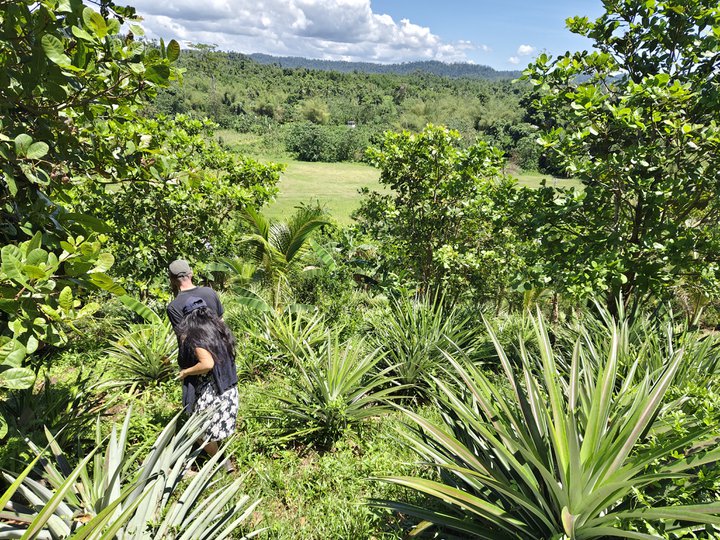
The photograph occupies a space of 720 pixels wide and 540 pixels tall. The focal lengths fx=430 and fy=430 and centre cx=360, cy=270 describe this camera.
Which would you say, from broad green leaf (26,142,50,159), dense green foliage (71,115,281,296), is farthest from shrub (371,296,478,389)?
broad green leaf (26,142,50,159)

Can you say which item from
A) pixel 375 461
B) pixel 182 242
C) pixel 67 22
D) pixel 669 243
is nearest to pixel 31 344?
pixel 67 22

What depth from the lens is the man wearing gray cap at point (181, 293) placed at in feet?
10.8

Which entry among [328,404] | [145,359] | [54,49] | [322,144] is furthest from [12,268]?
[322,144]

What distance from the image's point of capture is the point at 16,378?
1.33m

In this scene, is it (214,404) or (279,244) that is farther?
(279,244)

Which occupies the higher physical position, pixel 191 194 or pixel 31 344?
pixel 31 344

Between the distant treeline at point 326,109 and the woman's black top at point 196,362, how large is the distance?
48310 millimetres

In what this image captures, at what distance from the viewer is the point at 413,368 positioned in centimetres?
464

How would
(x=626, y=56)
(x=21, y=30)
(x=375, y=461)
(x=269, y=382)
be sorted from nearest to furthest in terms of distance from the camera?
(x=21, y=30), (x=375, y=461), (x=626, y=56), (x=269, y=382)

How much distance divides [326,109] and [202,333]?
3016 inches

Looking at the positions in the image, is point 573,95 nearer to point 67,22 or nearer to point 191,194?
point 67,22

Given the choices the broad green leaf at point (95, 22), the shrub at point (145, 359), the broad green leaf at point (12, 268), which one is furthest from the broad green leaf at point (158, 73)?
the shrub at point (145, 359)

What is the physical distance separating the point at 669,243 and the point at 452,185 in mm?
2263

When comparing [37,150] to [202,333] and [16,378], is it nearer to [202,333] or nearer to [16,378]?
[16,378]
